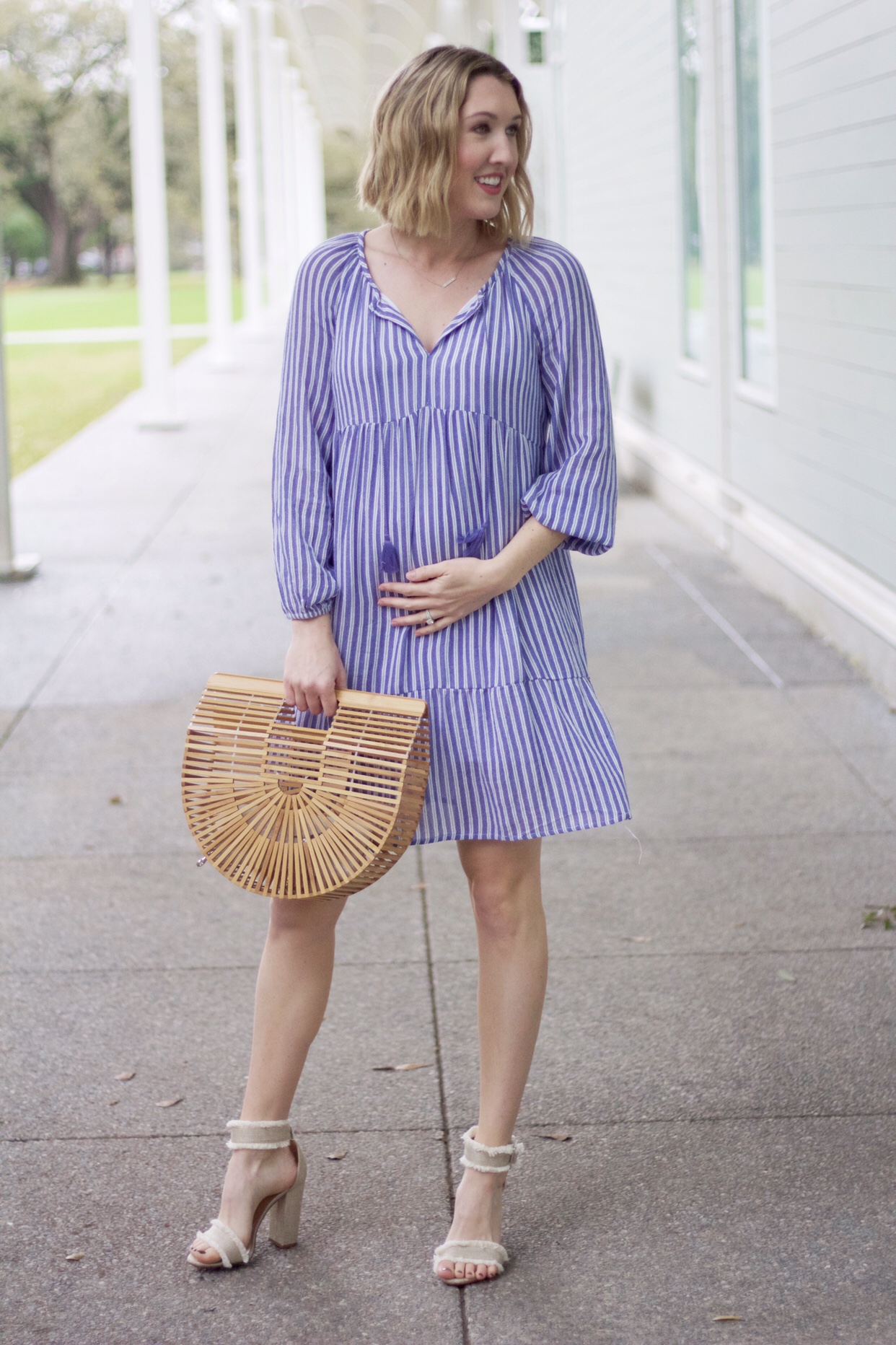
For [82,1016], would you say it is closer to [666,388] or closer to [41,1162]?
[41,1162]

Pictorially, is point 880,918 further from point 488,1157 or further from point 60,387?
point 60,387

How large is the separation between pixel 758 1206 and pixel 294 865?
102 centimetres

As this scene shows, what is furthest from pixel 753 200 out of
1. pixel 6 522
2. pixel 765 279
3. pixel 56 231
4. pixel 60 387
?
pixel 56 231

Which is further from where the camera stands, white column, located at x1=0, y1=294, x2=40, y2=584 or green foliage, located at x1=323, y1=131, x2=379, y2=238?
green foliage, located at x1=323, y1=131, x2=379, y2=238

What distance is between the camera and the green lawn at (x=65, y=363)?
19.2m

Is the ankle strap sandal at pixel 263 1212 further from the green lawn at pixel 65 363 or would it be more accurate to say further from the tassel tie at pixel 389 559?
the green lawn at pixel 65 363

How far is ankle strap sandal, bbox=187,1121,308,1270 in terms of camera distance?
248cm

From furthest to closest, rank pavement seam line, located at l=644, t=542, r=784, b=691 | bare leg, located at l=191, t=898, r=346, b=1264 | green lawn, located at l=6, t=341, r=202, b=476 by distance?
green lawn, located at l=6, t=341, r=202, b=476 < pavement seam line, located at l=644, t=542, r=784, b=691 < bare leg, located at l=191, t=898, r=346, b=1264

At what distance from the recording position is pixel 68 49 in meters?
52.6

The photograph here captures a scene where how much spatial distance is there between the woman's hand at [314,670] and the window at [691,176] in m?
7.55

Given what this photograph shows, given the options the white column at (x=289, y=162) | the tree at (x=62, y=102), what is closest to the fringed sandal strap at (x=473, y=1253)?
the white column at (x=289, y=162)

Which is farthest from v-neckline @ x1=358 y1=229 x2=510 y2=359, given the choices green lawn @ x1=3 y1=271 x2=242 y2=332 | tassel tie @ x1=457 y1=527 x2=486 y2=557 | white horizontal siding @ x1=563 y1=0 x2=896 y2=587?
green lawn @ x1=3 y1=271 x2=242 y2=332

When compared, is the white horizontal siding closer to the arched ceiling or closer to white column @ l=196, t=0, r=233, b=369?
white column @ l=196, t=0, r=233, b=369

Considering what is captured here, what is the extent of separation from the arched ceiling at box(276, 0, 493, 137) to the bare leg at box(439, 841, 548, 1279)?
1902 centimetres
